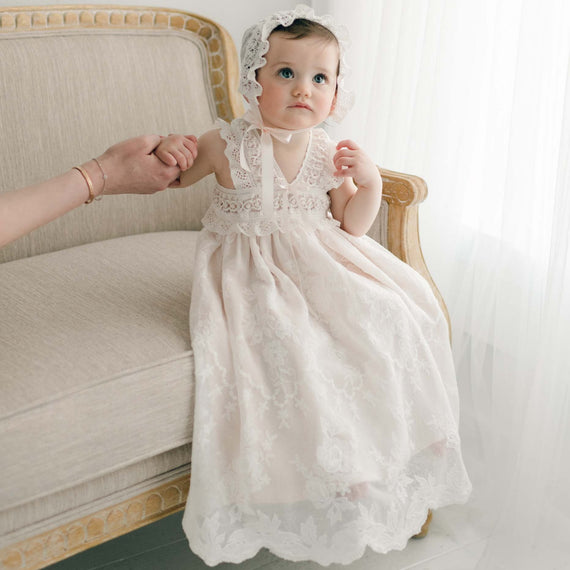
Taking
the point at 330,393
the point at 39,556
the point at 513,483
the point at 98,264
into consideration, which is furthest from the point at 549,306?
the point at 39,556

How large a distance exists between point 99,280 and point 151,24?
0.82 meters

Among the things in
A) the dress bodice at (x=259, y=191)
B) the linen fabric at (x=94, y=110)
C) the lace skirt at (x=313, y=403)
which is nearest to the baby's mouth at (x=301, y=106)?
the dress bodice at (x=259, y=191)

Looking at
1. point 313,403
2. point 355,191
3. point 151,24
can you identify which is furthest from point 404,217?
point 151,24

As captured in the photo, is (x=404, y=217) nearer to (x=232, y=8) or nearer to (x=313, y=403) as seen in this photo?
(x=313, y=403)

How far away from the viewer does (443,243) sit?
83.3 inches

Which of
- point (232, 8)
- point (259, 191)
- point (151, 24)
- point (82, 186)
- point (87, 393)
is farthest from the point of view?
point (232, 8)

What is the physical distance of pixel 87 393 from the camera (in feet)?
4.17

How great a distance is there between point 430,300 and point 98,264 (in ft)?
2.40

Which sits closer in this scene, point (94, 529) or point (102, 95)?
point (94, 529)

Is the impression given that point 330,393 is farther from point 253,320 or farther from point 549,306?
point 549,306

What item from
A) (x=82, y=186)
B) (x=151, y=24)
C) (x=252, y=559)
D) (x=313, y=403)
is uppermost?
(x=151, y=24)

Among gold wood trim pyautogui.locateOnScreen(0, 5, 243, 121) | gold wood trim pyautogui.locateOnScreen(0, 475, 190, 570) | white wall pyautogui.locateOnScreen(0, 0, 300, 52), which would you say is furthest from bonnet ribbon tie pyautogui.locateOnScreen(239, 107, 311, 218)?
white wall pyautogui.locateOnScreen(0, 0, 300, 52)

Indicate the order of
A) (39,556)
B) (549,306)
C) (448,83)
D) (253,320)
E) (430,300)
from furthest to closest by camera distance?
1. (448,83)
2. (549,306)
3. (430,300)
4. (253,320)
5. (39,556)

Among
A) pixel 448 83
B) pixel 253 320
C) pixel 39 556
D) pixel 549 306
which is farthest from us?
pixel 448 83
